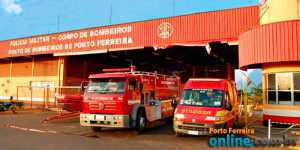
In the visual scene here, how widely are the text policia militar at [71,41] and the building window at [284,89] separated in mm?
11281

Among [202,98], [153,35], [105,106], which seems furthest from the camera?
[153,35]

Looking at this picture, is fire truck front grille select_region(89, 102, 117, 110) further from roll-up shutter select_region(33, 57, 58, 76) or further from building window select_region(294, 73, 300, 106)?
roll-up shutter select_region(33, 57, 58, 76)

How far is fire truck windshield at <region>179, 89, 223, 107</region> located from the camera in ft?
32.7

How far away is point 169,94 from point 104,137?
610cm

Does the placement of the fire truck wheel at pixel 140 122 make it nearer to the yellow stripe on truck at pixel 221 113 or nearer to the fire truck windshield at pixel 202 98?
the fire truck windshield at pixel 202 98

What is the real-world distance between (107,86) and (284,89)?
8.98 m

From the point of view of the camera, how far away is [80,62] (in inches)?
1118

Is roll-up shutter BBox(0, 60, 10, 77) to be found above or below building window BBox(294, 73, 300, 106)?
above

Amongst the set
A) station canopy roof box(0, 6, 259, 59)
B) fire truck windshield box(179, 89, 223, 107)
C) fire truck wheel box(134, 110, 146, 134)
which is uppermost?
station canopy roof box(0, 6, 259, 59)

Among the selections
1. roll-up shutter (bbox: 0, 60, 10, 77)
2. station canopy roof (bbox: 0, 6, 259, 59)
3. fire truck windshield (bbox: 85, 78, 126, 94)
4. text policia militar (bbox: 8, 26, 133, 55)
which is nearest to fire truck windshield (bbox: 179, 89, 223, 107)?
fire truck windshield (bbox: 85, 78, 126, 94)

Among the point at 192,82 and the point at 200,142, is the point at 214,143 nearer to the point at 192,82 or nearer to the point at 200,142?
the point at 200,142

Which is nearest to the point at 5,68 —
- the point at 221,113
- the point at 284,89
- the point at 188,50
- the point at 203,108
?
the point at 188,50

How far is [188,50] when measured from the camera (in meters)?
22.4

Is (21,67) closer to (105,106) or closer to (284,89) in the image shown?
(105,106)
